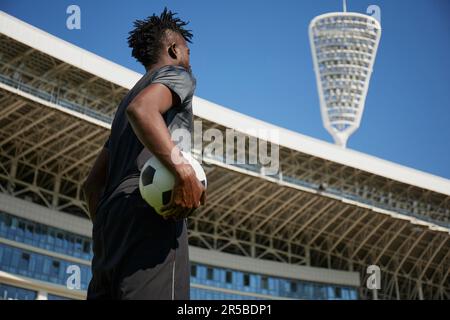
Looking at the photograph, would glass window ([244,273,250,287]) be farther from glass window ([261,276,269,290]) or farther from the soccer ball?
the soccer ball

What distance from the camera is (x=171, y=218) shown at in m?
3.51

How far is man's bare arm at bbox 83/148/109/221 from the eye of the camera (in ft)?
13.1

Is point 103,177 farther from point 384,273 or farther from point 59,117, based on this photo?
point 384,273

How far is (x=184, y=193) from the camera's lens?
3.35 m

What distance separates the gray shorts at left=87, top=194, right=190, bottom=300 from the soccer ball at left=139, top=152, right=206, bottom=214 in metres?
0.11

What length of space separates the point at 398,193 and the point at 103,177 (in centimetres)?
3839

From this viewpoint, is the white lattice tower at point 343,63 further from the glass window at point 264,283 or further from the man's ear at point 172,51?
the man's ear at point 172,51

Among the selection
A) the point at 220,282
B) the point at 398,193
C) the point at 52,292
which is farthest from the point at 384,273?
the point at 52,292

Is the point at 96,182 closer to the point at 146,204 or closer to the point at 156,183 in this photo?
the point at 146,204

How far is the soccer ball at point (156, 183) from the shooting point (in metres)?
3.39

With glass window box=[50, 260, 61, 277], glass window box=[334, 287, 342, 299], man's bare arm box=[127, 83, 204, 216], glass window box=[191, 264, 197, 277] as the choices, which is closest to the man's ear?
man's bare arm box=[127, 83, 204, 216]

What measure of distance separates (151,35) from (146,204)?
1011mm

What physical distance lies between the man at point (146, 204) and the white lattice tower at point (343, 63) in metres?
94.0

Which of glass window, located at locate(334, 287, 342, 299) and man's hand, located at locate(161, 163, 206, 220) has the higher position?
glass window, located at locate(334, 287, 342, 299)
